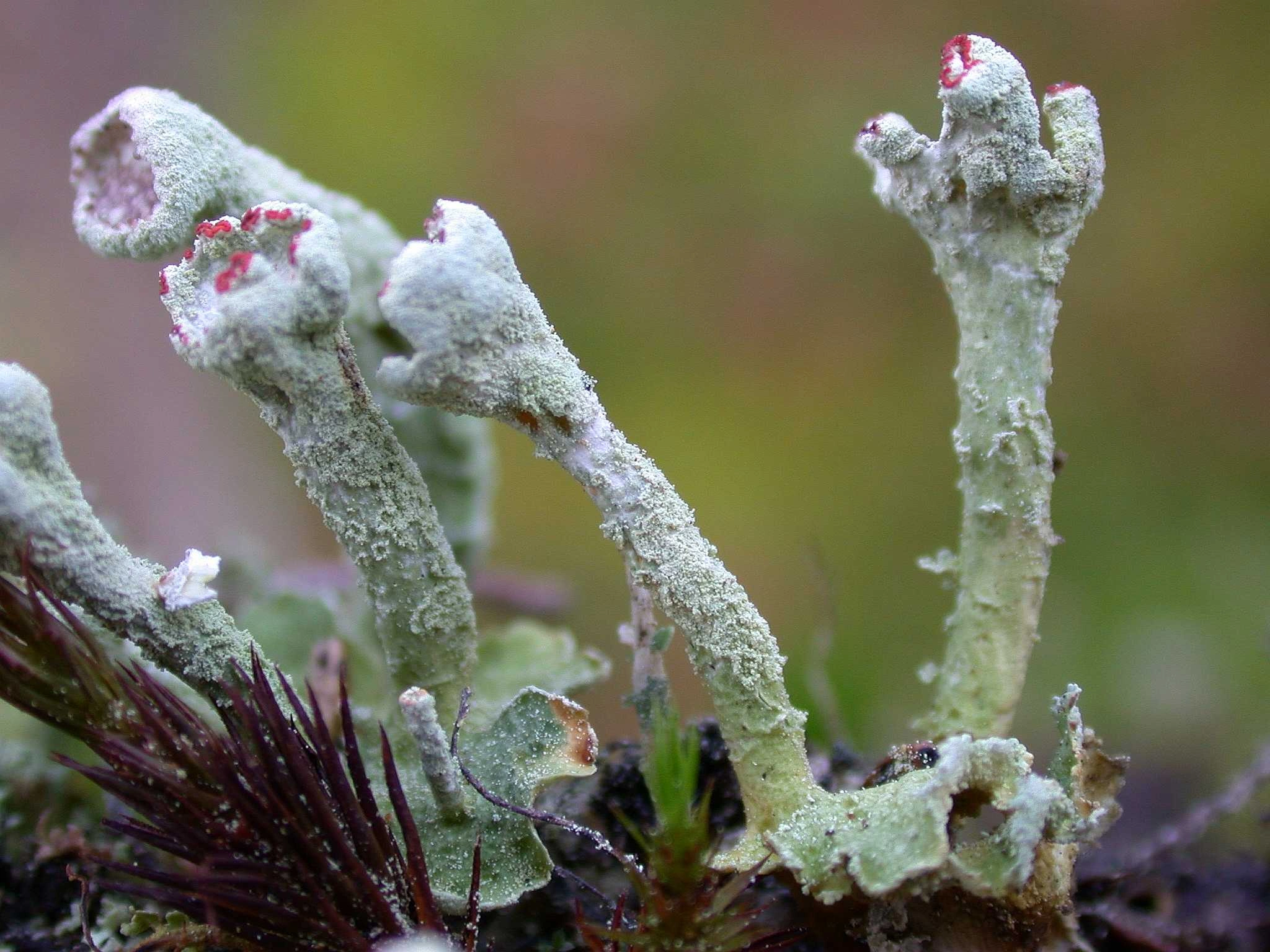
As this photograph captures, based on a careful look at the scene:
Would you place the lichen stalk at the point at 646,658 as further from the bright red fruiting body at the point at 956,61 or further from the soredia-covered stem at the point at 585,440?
the bright red fruiting body at the point at 956,61

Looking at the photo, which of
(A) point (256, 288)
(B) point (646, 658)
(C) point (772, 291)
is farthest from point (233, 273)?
(C) point (772, 291)

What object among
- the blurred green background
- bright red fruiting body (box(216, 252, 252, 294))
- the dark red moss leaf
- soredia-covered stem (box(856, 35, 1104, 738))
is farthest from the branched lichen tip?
the blurred green background

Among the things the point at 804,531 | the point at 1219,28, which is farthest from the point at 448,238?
the point at 1219,28

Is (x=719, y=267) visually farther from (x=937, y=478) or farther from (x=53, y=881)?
(x=53, y=881)

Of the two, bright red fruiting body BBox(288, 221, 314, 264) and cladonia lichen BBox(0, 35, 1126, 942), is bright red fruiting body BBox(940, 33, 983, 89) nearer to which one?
cladonia lichen BBox(0, 35, 1126, 942)

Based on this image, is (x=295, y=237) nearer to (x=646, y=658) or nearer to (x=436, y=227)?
(x=436, y=227)
